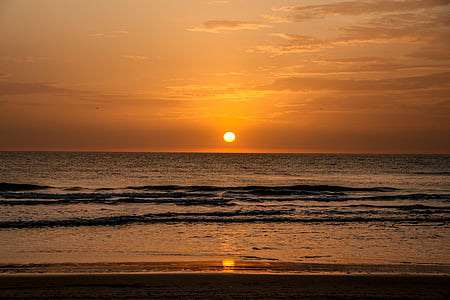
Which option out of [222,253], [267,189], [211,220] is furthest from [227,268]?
[267,189]

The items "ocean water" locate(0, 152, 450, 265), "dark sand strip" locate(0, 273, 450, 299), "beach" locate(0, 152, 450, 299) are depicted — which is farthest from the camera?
"ocean water" locate(0, 152, 450, 265)

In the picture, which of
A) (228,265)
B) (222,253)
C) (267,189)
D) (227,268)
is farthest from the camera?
(267,189)

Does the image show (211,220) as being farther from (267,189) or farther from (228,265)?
(267,189)

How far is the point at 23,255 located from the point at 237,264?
19.5ft

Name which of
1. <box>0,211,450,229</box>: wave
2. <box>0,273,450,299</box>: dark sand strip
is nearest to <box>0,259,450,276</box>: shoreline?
<box>0,273,450,299</box>: dark sand strip

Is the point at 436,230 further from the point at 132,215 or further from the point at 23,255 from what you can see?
the point at 23,255

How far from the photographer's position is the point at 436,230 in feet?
61.4

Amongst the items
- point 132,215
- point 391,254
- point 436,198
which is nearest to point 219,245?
point 391,254

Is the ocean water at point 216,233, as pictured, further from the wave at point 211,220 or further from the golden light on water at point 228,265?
the golden light on water at point 228,265

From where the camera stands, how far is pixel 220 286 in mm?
10055

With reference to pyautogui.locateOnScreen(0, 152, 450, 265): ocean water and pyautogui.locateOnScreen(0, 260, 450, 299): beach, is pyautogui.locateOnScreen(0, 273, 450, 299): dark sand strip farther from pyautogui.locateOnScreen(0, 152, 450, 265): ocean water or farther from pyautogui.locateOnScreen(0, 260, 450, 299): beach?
pyautogui.locateOnScreen(0, 152, 450, 265): ocean water

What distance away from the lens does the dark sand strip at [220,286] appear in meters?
9.38

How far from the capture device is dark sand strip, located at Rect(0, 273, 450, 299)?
938 centimetres

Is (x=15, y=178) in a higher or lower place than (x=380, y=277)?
higher
